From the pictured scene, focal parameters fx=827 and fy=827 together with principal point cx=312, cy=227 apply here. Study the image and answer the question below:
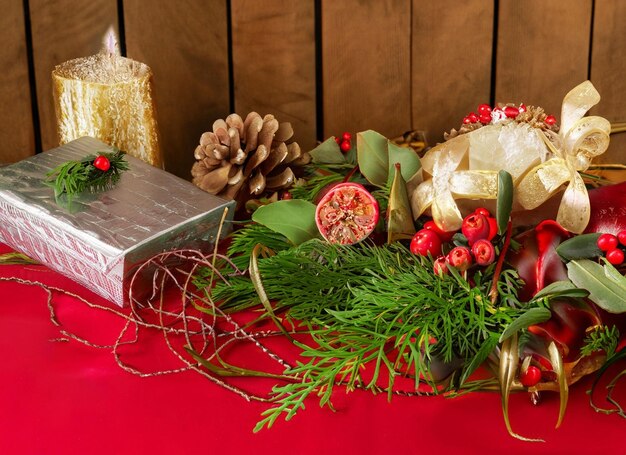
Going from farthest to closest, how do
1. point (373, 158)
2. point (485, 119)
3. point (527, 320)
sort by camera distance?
point (485, 119)
point (373, 158)
point (527, 320)

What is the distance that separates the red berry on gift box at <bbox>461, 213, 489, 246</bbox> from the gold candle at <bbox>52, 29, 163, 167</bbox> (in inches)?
15.6

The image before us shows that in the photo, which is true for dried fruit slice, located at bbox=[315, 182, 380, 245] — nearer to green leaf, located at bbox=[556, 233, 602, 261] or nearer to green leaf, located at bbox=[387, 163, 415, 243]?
green leaf, located at bbox=[387, 163, 415, 243]

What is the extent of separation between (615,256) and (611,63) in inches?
23.1

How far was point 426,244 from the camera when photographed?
0.65m

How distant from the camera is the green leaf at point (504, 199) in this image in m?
0.60

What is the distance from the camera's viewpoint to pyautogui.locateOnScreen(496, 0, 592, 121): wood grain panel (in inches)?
41.0

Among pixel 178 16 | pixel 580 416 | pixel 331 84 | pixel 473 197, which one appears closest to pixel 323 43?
pixel 331 84

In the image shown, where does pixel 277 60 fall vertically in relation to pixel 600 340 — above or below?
above

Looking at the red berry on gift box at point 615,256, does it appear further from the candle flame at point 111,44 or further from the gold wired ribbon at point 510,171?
the candle flame at point 111,44

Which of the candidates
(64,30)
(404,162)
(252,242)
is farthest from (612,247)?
(64,30)

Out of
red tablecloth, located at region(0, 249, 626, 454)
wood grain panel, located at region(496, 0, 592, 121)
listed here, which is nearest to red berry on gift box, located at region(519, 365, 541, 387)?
red tablecloth, located at region(0, 249, 626, 454)

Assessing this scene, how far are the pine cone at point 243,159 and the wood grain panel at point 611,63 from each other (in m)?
0.41

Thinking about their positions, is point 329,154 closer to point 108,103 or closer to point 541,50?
point 108,103

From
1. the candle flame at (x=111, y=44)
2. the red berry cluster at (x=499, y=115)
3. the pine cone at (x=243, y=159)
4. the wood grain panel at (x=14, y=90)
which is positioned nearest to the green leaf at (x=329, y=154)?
the pine cone at (x=243, y=159)
